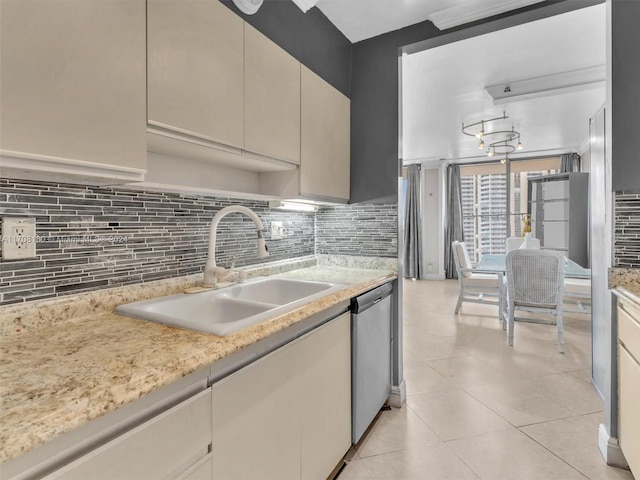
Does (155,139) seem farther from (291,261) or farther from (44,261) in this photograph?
(291,261)

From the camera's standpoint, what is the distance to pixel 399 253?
231 centimetres

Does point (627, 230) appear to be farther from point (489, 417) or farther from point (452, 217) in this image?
point (452, 217)

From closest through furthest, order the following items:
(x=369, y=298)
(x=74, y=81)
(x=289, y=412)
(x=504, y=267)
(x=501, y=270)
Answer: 1. (x=74, y=81)
2. (x=289, y=412)
3. (x=369, y=298)
4. (x=501, y=270)
5. (x=504, y=267)

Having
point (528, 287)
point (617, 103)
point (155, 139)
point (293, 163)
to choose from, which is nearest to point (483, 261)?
point (528, 287)

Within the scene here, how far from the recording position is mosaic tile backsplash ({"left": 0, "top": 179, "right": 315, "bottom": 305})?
1041mm

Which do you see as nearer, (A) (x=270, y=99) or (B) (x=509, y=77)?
(A) (x=270, y=99)

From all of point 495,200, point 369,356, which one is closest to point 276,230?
point 369,356

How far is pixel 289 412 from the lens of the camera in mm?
1219

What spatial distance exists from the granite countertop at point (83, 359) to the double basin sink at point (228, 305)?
0.09 feet

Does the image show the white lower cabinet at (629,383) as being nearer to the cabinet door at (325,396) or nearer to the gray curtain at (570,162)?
the cabinet door at (325,396)

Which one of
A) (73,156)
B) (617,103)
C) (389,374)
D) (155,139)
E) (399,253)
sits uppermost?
(617,103)

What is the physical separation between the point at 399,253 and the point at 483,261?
2840 mm

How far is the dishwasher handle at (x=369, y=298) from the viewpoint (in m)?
1.69

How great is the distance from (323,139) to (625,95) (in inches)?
60.7
